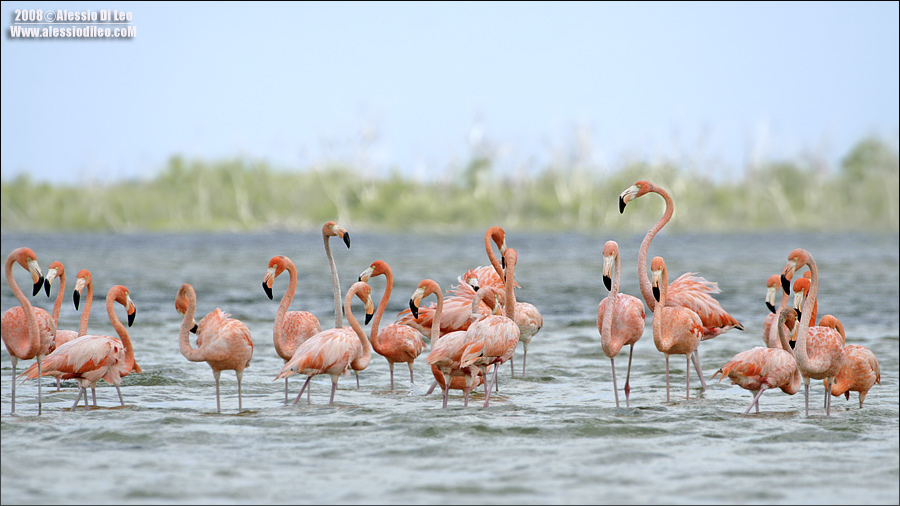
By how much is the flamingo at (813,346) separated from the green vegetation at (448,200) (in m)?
61.9

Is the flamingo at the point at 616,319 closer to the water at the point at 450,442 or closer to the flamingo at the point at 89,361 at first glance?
the water at the point at 450,442

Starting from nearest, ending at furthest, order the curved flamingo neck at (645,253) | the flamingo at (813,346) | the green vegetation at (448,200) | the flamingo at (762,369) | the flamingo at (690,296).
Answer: the flamingo at (813,346) → the flamingo at (762,369) → the curved flamingo neck at (645,253) → the flamingo at (690,296) → the green vegetation at (448,200)

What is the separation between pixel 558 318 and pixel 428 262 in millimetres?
16518

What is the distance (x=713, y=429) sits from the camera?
20.6ft

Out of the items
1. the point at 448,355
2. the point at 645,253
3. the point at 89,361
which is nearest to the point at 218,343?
the point at 89,361

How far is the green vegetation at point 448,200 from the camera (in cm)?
7188

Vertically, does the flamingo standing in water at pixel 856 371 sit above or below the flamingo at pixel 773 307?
below

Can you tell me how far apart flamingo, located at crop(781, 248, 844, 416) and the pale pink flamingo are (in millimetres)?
2292

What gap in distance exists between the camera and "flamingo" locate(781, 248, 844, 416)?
6.41m

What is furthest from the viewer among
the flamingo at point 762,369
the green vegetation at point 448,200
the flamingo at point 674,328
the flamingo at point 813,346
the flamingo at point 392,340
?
the green vegetation at point 448,200

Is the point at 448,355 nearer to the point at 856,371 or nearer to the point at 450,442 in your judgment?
the point at 450,442

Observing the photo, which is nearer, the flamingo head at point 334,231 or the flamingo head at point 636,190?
the flamingo head at point 636,190

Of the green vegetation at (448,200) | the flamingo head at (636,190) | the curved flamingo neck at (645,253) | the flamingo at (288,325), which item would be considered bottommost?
the flamingo at (288,325)

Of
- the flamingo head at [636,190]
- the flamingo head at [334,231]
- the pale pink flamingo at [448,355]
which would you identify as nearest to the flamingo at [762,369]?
the flamingo head at [636,190]
